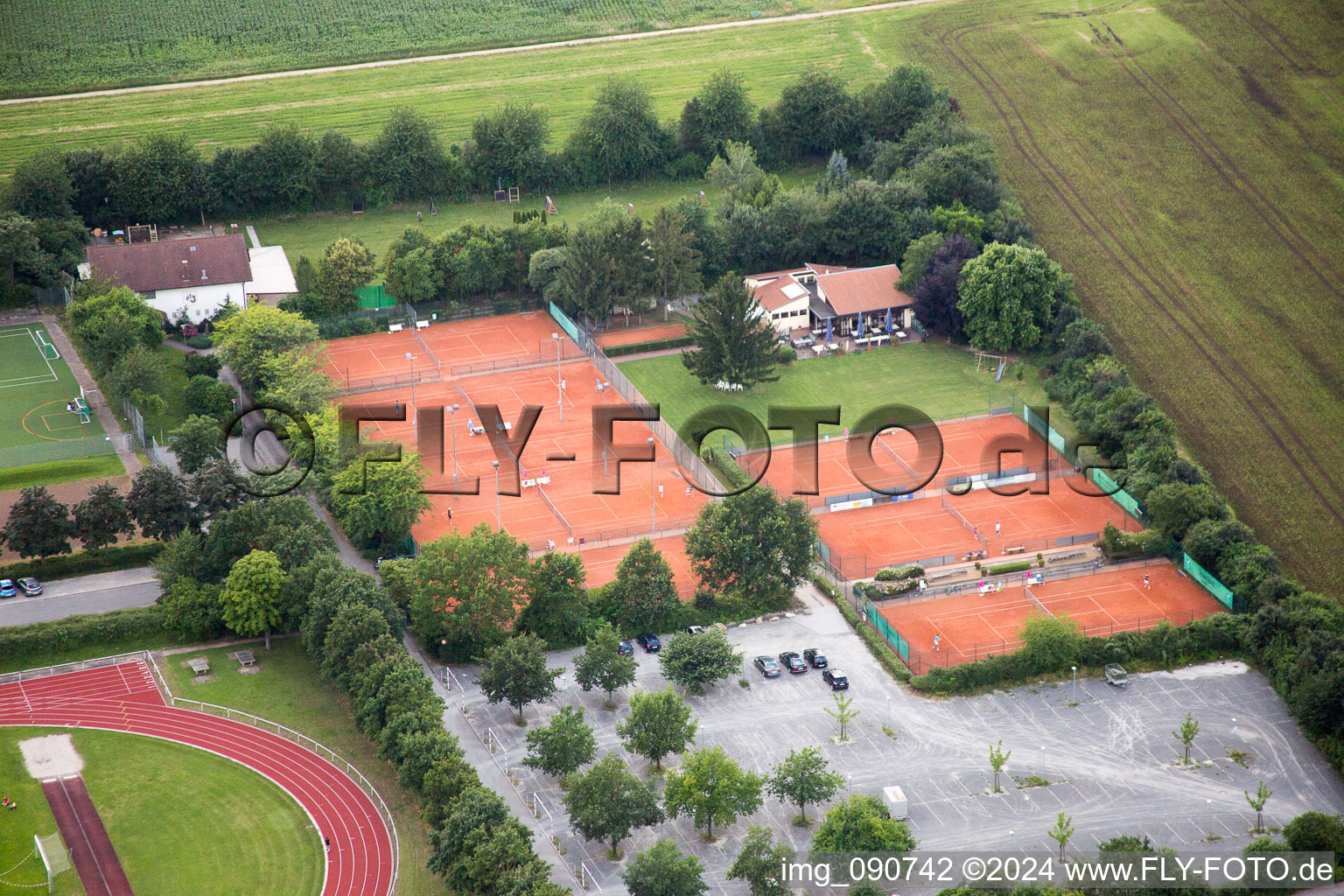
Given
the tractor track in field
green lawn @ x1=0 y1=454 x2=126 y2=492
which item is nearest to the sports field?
green lawn @ x1=0 y1=454 x2=126 y2=492

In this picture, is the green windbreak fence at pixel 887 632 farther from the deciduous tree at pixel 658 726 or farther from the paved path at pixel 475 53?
the paved path at pixel 475 53

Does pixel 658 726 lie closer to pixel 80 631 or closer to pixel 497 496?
pixel 497 496

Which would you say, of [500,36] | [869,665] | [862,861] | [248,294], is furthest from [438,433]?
[500,36]

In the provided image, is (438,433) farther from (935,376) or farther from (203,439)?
(935,376)

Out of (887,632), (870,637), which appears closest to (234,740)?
(870,637)

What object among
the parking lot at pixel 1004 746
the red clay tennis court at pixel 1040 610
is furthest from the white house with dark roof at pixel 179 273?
the red clay tennis court at pixel 1040 610

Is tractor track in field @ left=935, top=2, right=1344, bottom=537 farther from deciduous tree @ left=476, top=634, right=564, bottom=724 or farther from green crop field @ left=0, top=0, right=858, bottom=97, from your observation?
deciduous tree @ left=476, top=634, right=564, bottom=724
